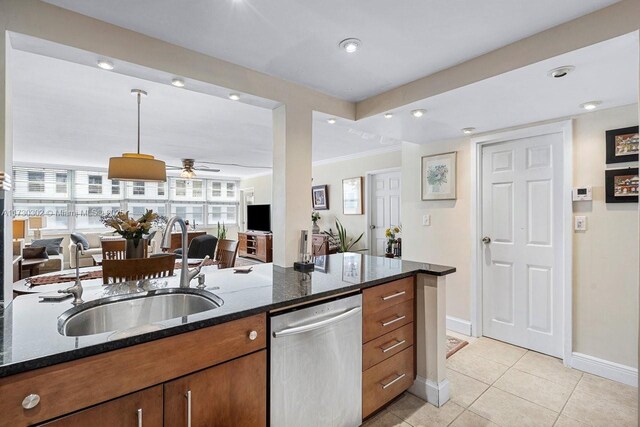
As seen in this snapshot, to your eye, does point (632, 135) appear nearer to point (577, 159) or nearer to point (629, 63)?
point (577, 159)

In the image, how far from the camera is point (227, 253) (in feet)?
11.9

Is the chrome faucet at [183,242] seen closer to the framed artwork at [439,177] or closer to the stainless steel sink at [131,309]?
the stainless steel sink at [131,309]

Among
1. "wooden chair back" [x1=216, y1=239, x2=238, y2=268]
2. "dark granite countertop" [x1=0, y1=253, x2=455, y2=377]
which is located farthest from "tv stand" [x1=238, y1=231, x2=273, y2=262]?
"dark granite countertop" [x1=0, y1=253, x2=455, y2=377]

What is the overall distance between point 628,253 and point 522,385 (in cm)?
125

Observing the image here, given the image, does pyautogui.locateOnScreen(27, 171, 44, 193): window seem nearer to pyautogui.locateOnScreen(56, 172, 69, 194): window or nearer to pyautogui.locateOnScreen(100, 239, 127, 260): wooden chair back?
pyautogui.locateOnScreen(56, 172, 69, 194): window

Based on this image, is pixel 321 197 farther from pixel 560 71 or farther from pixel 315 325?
pixel 315 325

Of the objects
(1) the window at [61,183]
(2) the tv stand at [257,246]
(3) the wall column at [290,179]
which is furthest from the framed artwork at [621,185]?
(1) the window at [61,183]

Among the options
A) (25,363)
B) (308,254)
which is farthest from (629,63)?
(25,363)

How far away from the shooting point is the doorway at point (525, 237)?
2646 mm

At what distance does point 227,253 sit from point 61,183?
209 inches

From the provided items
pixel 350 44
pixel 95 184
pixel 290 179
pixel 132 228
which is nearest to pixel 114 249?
pixel 132 228

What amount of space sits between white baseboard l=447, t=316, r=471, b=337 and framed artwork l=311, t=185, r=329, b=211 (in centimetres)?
329

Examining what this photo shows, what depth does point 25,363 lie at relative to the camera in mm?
842

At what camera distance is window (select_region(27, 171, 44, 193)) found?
20.2 feet
